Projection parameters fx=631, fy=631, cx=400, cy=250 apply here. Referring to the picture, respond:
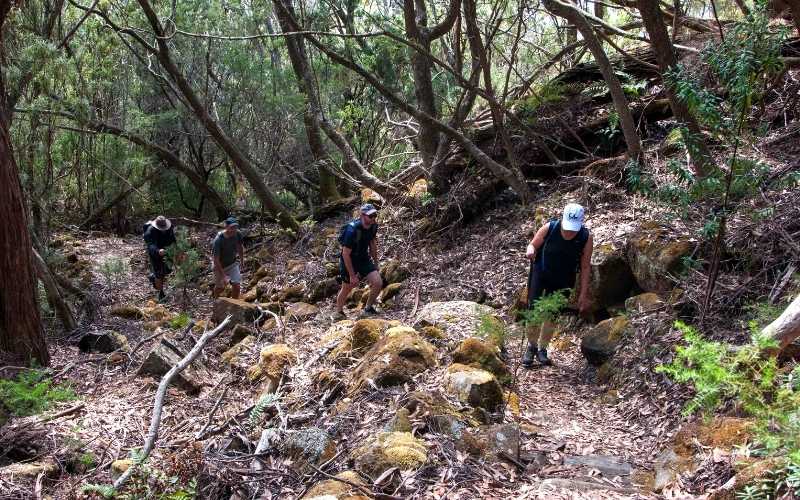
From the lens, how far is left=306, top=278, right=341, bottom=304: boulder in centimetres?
1112

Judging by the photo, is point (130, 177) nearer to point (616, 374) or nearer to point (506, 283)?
point (506, 283)

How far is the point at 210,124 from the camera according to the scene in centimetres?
1426

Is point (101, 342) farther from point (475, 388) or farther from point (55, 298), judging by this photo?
point (475, 388)

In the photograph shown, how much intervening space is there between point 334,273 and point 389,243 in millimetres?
1270

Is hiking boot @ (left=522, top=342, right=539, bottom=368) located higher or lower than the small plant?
lower

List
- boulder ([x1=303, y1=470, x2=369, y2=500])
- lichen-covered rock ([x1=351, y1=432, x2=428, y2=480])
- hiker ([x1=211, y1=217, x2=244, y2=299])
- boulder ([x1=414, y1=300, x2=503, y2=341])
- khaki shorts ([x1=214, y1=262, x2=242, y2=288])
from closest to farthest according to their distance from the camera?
boulder ([x1=303, y1=470, x2=369, y2=500])
lichen-covered rock ([x1=351, y1=432, x2=428, y2=480])
boulder ([x1=414, y1=300, x2=503, y2=341])
hiker ([x1=211, y1=217, x2=244, y2=299])
khaki shorts ([x1=214, y1=262, x2=242, y2=288])

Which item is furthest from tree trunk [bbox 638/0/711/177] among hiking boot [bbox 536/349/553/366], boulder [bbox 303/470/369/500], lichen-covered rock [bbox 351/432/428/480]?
boulder [bbox 303/470/369/500]

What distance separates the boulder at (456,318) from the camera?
21.5 ft

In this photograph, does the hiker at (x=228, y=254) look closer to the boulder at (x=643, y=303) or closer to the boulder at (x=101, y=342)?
the boulder at (x=101, y=342)

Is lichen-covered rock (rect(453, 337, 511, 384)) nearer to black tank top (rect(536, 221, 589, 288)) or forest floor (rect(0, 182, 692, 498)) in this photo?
forest floor (rect(0, 182, 692, 498))

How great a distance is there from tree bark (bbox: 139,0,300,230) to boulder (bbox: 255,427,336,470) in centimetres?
1002

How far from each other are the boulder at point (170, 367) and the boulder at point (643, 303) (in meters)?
4.69

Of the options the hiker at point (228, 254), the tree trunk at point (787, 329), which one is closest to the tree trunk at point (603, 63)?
the tree trunk at point (787, 329)

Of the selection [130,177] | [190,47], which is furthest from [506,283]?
[130,177]
